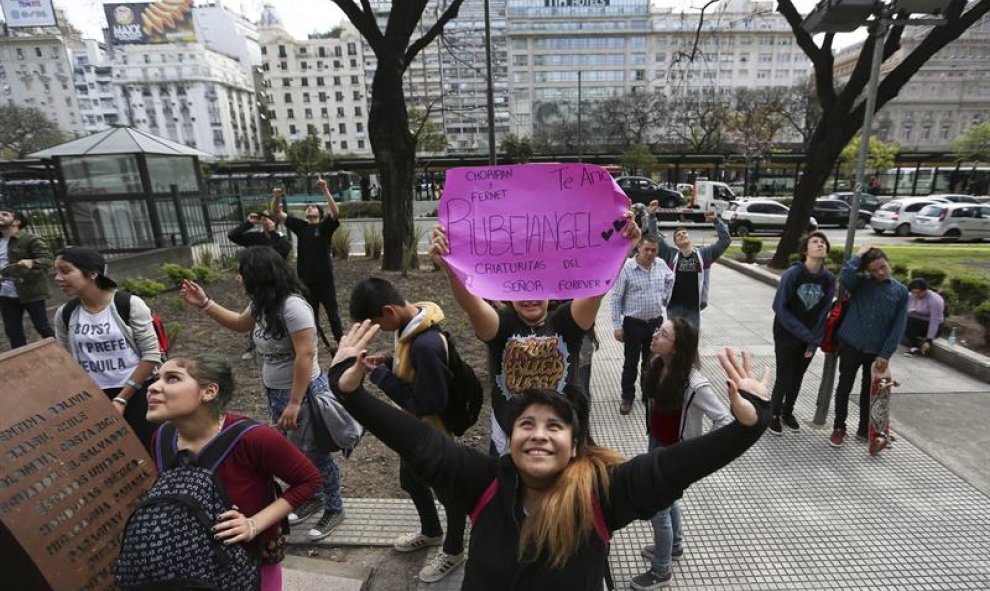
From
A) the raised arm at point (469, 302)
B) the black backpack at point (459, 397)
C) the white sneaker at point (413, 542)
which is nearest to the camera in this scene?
the raised arm at point (469, 302)

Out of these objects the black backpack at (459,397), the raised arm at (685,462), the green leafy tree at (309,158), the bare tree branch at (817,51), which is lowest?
the black backpack at (459,397)

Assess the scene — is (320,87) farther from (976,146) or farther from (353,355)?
(353,355)

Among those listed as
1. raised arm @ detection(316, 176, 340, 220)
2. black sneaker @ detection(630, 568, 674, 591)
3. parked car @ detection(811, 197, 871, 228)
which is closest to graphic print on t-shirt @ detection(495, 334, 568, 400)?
black sneaker @ detection(630, 568, 674, 591)

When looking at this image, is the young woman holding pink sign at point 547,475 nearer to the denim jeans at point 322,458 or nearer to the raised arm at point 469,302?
the raised arm at point 469,302

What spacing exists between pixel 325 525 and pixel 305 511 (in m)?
0.24

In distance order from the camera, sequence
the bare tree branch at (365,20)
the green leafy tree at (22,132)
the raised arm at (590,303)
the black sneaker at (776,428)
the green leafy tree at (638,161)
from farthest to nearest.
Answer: the green leafy tree at (22,132)
the green leafy tree at (638,161)
the bare tree branch at (365,20)
the black sneaker at (776,428)
the raised arm at (590,303)

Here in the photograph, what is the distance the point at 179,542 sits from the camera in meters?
1.49

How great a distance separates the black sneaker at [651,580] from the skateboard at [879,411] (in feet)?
7.64

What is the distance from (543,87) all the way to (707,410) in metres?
91.3

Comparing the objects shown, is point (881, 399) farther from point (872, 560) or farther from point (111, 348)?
point (111, 348)

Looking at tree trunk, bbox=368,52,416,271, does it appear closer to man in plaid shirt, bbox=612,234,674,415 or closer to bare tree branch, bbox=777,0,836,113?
man in plaid shirt, bbox=612,234,674,415

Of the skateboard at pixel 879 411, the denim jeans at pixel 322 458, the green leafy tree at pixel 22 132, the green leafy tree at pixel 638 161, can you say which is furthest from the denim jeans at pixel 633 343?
the green leafy tree at pixel 22 132

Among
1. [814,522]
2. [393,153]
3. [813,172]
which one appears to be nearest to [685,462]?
[814,522]

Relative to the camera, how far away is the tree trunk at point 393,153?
31.6ft
